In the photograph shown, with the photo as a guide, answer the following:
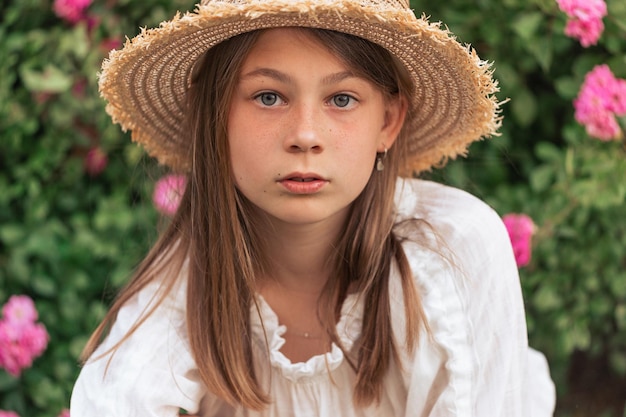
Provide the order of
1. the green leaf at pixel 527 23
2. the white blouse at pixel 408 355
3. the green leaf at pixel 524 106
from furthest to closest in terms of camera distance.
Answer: the green leaf at pixel 524 106
the green leaf at pixel 527 23
the white blouse at pixel 408 355

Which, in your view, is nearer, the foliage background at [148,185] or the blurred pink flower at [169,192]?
the blurred pink flower at [169,192]

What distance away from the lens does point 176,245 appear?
7.29 feet

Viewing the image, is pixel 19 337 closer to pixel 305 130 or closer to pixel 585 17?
pixel 305 130

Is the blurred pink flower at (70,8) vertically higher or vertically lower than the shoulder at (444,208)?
higher

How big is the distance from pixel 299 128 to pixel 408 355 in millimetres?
534

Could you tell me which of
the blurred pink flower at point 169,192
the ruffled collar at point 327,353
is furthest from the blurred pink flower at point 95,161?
the ruffled collar at point 327,353

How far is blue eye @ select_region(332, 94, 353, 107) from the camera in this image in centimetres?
186

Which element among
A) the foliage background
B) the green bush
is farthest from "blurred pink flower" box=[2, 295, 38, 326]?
the green bush

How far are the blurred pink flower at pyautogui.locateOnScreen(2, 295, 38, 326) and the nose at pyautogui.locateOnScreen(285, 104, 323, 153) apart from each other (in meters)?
1.08

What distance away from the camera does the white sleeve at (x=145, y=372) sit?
6.47ft

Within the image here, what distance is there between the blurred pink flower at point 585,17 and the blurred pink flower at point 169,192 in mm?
982

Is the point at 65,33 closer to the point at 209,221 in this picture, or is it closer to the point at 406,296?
the point at 209,221

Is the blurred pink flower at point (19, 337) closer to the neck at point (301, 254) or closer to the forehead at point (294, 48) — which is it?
the neck at point (301, 254)

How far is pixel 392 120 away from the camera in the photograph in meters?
2.05
